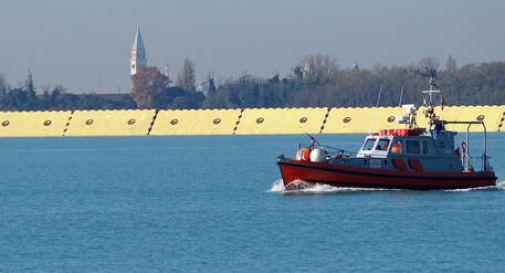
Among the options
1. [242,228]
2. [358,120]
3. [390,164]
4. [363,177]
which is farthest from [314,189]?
[358,120]

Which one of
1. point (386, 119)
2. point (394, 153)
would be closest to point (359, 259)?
point (394, 153)

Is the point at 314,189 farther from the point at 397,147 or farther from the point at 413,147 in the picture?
the point at 413,147

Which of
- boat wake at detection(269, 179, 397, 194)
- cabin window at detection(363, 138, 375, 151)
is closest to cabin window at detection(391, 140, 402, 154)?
cabin window at detection(363, 138, 375, 151)

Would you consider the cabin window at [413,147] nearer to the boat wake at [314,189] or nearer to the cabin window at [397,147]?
the cabin window at [397,147]

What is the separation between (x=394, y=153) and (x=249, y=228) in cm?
1312

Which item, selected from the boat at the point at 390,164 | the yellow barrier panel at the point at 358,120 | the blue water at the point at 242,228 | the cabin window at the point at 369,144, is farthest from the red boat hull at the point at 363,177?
the yellow barrier panel at the point at 358,120

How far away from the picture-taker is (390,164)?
64.4 meters

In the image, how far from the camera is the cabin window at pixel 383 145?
211 ft

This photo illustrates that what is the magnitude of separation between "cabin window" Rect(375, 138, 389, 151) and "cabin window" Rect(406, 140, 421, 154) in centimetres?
102

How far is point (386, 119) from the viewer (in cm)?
18938

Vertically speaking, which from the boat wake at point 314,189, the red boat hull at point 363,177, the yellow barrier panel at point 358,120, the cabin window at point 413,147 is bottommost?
the yellow barrier panel at point 358,120

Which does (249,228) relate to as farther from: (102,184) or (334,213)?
(102,184)

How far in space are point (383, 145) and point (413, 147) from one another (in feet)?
4.79

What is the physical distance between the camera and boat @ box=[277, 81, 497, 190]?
6419 cm
